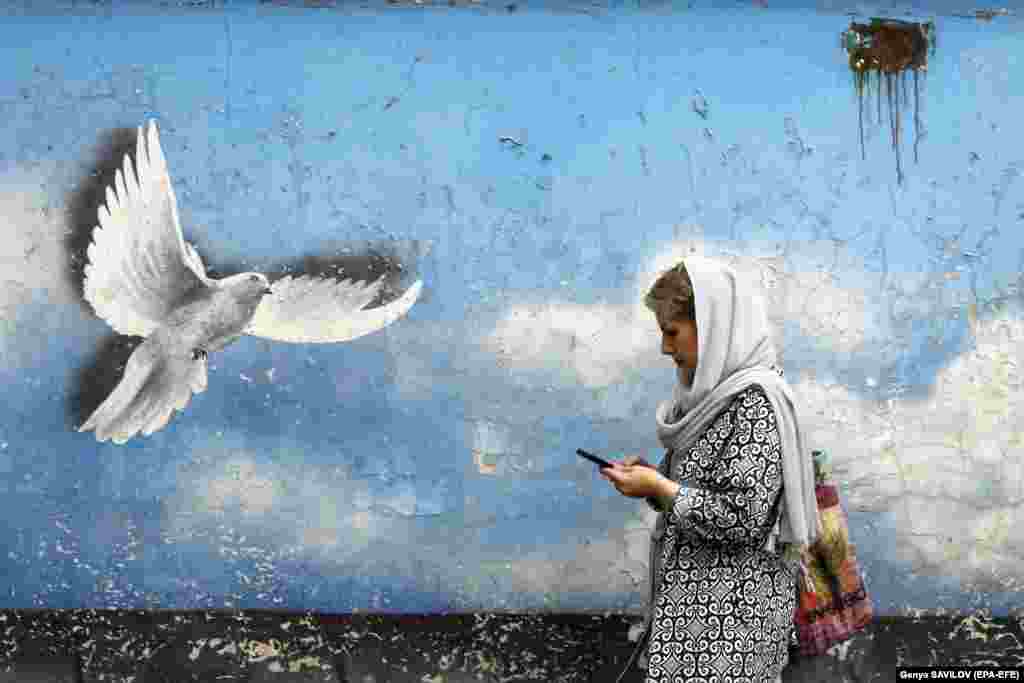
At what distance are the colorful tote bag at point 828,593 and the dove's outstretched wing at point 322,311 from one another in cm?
194

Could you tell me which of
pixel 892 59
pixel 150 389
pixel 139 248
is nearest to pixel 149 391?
pixel 150 389

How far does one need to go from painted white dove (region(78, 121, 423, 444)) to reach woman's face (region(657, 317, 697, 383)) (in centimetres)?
171

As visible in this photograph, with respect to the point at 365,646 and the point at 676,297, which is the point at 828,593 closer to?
the point at 676,297

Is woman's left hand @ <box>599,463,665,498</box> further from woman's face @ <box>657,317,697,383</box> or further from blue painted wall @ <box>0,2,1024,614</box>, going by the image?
blue painted wall @ <box>0,2,1024,614</box>

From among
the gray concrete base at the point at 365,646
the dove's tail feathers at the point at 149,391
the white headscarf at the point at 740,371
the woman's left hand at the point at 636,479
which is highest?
the white headscarf at the point at 740,371

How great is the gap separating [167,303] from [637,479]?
2243 mm

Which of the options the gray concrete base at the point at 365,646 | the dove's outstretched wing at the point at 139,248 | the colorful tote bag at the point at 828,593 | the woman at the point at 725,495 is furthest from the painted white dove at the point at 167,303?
the colorful tote bag at the point at 828,593

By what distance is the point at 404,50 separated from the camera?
4.70m

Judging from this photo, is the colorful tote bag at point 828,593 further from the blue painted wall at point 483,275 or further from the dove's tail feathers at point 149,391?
the dove's tail feathers at point 149,391

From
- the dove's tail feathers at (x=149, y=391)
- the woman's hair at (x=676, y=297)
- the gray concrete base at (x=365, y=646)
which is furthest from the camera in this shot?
the dove's tail feathers at (x=149, y=391)

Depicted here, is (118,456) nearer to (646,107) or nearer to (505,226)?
(505,226)

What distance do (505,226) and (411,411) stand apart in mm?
705

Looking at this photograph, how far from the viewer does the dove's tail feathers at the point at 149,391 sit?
480 cm

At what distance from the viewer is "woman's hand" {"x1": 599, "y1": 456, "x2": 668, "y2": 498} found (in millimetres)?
3143
